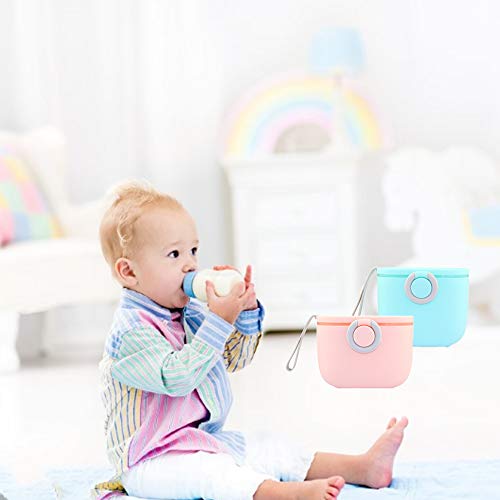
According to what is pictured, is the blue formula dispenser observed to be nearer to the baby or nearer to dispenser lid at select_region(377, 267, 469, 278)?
dispenser lid at select_region(377, 267, 469, 278)

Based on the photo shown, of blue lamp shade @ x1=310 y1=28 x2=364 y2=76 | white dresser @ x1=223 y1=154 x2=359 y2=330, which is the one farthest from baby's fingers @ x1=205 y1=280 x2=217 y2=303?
blue lamp shade @ x1=310 y1=28 x2=364 y2=76

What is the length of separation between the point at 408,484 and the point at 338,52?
2.41 meters

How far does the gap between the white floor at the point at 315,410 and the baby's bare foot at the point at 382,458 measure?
0.35 feet

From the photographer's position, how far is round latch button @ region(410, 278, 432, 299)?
1.23m

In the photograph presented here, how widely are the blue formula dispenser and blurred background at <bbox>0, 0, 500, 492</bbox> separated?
1.81m

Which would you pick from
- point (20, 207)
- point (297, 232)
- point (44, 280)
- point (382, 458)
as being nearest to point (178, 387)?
point (382, 458)

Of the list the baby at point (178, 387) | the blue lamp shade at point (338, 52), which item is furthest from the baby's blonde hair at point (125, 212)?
the blue lamp shade at point (338, 52)

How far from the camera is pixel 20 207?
3.06m

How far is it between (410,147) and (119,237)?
9.18 ft

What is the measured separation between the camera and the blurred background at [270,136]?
3.45m

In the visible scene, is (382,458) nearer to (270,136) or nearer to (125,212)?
(125,212)

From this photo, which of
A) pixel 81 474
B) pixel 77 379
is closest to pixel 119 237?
pixel 81 474

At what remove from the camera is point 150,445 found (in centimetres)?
122

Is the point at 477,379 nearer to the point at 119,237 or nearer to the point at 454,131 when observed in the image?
the point at 119,237
